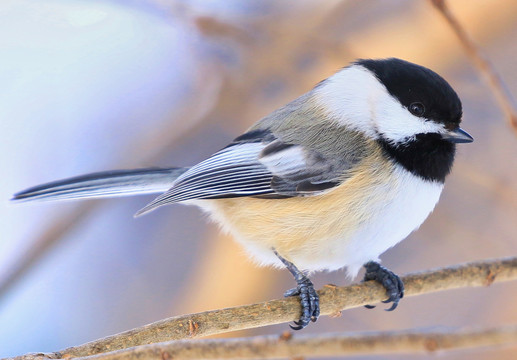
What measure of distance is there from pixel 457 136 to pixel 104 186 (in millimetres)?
1009

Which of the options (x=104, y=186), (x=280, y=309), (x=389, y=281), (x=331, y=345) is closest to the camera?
(x=331, y=345)

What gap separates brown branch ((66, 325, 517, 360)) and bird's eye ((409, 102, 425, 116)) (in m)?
0.78

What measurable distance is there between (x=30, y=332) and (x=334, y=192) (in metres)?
1.43

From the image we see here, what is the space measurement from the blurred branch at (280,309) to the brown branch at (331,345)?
195 mm

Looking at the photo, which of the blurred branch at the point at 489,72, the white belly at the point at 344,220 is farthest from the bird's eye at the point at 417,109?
the blurred branch at the point at 489,72

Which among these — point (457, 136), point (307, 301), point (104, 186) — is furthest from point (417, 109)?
point (104, 186)

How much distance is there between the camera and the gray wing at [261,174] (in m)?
1.48

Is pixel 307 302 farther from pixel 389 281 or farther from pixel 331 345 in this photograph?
pixel 331 345

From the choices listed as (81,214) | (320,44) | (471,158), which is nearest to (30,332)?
(81,214)

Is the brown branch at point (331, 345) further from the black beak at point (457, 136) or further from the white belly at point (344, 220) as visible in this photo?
the black beak at point (457, 136)

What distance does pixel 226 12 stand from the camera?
2242mm

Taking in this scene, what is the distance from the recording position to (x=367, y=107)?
60.0 inches

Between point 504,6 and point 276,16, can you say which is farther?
point 276,16

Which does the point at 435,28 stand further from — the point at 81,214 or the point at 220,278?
the point at 81,214
